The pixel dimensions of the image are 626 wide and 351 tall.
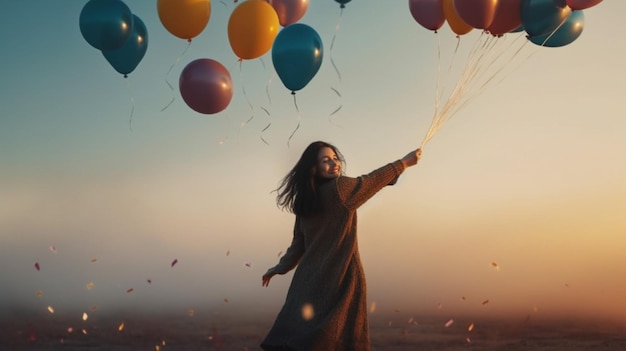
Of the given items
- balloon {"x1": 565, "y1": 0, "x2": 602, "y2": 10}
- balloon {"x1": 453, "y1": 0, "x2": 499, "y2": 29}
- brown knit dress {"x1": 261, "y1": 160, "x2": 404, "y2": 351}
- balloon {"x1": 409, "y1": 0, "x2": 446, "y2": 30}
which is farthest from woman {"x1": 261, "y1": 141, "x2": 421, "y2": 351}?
balloon {"x1": 409, "y1": 0, "x2": 446, "y2": 30}

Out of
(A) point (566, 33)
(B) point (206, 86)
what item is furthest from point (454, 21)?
(B) point (206, 86)

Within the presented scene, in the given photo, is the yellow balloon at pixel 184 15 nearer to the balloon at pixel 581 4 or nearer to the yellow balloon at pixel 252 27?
the yellow balloon at pixel 252 27

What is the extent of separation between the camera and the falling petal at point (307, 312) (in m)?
3.80

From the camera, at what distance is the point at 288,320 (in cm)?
384

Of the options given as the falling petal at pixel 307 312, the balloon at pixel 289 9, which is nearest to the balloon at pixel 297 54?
the balloon at pixel 289 9

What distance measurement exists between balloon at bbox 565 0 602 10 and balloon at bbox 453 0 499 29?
1.63 feet

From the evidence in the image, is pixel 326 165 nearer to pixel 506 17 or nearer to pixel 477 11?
pixel 477 11

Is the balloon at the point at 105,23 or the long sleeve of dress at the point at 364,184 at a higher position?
the balloon at the point at 105,23

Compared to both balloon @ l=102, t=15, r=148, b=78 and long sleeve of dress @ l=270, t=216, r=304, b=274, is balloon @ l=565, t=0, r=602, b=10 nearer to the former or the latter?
long sleeve of dress @ l=270, t=216, r=304, b=274

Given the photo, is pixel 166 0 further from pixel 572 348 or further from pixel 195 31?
pixel 572 348

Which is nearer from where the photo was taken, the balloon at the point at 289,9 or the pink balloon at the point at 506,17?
the pink balloon at the point at 506,17

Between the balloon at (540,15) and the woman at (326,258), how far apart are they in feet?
5.33

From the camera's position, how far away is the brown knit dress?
3775 millimetres

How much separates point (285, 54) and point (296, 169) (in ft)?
4.35
